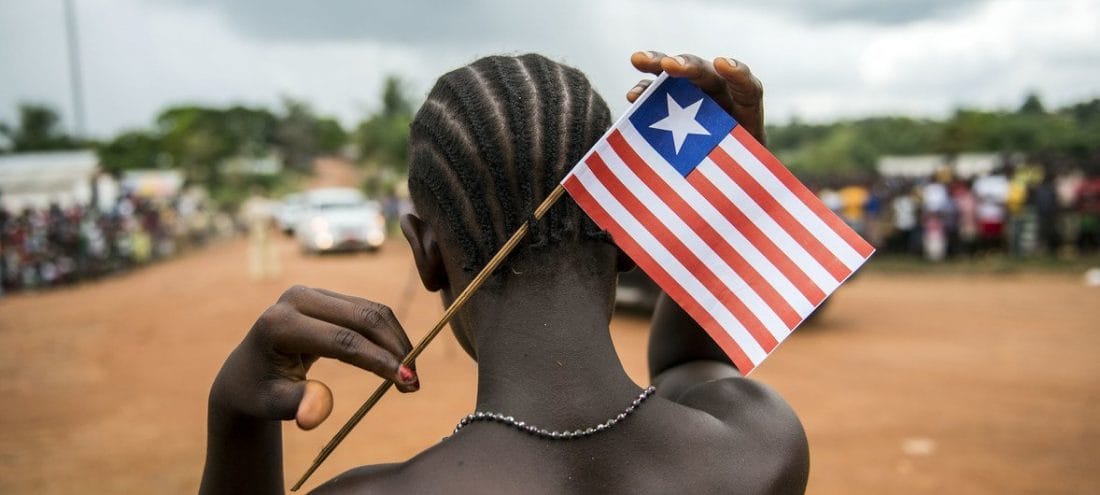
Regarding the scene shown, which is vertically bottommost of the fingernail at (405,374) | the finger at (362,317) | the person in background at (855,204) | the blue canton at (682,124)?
the person in background at (855,204)

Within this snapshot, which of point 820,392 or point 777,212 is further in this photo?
point 820,392

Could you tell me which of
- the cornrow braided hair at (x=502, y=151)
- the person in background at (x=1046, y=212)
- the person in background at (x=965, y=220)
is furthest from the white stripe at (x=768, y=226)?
the person in background at (x=1046, y=212)

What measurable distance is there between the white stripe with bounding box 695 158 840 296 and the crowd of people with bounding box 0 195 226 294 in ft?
65.0

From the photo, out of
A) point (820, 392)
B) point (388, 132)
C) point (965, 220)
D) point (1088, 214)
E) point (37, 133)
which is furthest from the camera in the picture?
point (37, 133)

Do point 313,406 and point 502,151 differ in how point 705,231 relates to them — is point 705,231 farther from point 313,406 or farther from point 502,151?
point 313,406

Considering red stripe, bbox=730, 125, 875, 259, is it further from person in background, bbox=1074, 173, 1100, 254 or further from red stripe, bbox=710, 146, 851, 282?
person in background, bbox=1074, 173, 1100, 254

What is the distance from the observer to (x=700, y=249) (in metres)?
1.54

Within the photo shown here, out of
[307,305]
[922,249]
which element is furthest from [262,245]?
[307,305]

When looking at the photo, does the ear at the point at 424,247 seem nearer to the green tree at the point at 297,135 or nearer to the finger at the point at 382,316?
the finger at the point at 382,316

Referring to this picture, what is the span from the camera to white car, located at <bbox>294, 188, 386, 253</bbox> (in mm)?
22328

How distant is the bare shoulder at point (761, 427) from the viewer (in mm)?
1401

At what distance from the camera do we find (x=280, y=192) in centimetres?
5866

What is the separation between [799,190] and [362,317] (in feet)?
2.62

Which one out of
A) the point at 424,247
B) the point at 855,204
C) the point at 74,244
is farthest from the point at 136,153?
the point at 424,247
